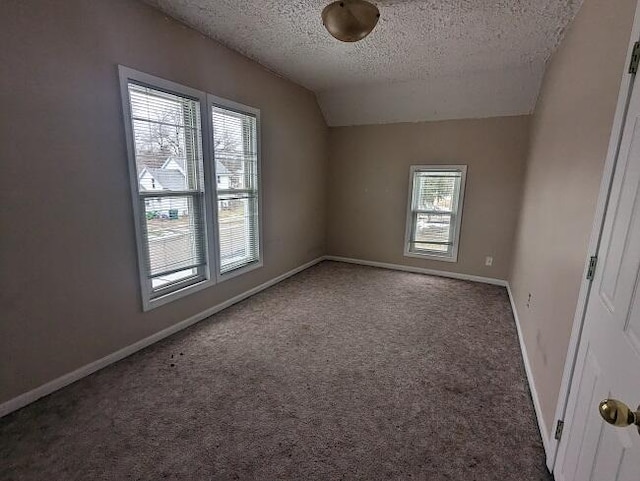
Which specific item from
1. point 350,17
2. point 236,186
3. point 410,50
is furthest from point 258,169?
point 410,50

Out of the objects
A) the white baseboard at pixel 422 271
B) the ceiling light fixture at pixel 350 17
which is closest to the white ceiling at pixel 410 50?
the ceiling light fixture at pixel 350 17

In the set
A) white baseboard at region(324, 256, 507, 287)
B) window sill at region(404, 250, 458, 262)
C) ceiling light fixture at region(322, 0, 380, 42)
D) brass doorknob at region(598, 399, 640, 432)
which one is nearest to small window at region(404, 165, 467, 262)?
window sill at region(404, 250, 458, 262)

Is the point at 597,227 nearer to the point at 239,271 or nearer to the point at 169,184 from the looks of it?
the point at 169,184

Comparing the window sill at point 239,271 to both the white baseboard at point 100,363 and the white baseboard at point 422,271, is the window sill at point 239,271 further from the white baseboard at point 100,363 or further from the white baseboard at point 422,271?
the white baseboard at point 422,271

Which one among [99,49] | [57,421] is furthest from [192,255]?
[99,49]

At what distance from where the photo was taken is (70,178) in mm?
1879

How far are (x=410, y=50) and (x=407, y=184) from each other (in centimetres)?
195

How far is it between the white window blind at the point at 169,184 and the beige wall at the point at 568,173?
8.63 ft

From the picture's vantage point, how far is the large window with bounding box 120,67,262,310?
2.27m

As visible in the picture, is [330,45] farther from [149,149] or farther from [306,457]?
[306,457]

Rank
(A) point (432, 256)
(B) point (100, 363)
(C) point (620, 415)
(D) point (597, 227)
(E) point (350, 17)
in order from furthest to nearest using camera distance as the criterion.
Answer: (A) point (432, 256) → (B) point (100, 363) → (E) point (350, 17) → (D) point (597, 227) → (C) point (620, 415)

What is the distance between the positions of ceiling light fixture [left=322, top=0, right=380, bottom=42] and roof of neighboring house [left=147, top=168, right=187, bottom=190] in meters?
1.61

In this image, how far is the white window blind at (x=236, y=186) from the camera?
2939mm

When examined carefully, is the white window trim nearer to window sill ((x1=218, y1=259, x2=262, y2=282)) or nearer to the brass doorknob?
window sill ((x1=218, y1=259, x2=262, y2=282))
